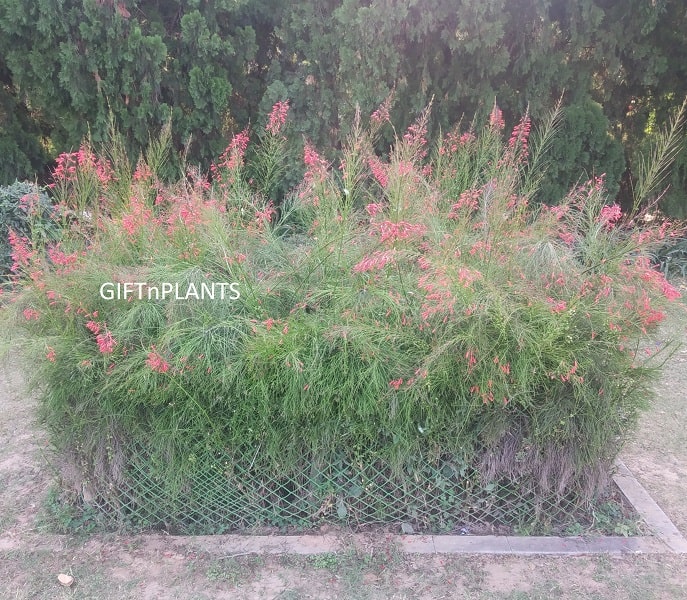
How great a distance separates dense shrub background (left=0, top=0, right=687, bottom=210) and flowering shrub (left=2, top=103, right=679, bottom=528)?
377 centimetres

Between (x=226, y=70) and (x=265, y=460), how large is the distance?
5405mm

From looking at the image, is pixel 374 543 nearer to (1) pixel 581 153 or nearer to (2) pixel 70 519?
(2) pixel 70 519

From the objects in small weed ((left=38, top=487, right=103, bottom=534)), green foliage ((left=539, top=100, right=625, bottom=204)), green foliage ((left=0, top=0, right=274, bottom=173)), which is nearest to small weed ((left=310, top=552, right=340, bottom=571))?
small weed ((left=38, top=487, right=103, bottom=534))

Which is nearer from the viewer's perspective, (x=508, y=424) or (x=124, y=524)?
(x=508, y=424)

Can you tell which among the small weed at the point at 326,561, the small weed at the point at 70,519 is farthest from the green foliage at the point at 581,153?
the small weed at the point at 70,519

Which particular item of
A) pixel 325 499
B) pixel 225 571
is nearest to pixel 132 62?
pixel 325 499

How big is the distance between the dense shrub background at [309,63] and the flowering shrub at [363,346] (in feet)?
12.4

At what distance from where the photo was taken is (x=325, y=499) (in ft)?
8.48

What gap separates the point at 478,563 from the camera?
8.09 feet

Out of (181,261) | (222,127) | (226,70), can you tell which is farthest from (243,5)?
(181,261)

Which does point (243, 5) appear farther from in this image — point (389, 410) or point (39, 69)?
point (389, 410)

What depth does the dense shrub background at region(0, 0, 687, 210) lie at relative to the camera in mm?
5879

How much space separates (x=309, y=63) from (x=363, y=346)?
5210mm

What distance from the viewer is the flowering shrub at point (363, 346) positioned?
7.34ft
